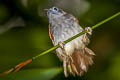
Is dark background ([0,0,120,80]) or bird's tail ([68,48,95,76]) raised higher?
dark background ([0,0,120,80])

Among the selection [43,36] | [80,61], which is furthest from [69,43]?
[43,36]

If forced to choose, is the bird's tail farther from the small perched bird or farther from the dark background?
the dark background

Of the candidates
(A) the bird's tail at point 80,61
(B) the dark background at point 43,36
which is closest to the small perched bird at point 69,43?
(A) the bird's tail at point 80,61

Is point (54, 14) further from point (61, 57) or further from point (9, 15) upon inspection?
point (9, 15)

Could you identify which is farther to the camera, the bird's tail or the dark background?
the dark background

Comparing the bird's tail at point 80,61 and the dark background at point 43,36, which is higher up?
the dark background at point 43,36

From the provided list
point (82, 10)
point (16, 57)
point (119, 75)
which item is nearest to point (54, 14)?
point (16, 57)

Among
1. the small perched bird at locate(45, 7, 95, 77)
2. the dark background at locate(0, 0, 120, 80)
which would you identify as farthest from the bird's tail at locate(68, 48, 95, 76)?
the dark background at locate(0, 0, 120, 80)

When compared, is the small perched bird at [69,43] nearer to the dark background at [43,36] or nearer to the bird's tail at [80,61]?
the bird's tail at [80,61]
